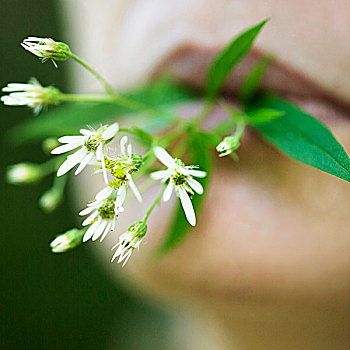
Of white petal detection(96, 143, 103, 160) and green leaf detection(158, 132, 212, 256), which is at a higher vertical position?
white petal detection(96, 143, 103, 160)

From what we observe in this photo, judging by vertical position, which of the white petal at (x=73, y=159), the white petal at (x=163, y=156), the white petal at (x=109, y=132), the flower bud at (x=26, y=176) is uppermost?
the white petal at (x=109, y=132)

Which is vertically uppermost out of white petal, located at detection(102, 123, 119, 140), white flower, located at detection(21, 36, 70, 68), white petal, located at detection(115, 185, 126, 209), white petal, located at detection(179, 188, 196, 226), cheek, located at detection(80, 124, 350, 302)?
white flower, located at detection(21, 36, 70, 68)

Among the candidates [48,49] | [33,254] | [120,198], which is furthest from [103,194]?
[33,254]

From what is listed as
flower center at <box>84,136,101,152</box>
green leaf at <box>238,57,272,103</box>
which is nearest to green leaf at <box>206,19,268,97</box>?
green leaf at <box>238,57,272,103</box>

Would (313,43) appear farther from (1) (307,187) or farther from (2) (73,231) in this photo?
(2) (73,231)

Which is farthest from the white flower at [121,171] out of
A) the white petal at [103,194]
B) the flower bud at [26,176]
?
the flower bud at [26,176]

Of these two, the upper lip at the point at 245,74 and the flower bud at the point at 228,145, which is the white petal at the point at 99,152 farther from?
the upper lip at the point at 245,74

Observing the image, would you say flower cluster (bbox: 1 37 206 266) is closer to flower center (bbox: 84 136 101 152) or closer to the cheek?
flower center (bbox: 84 136 101 152)
